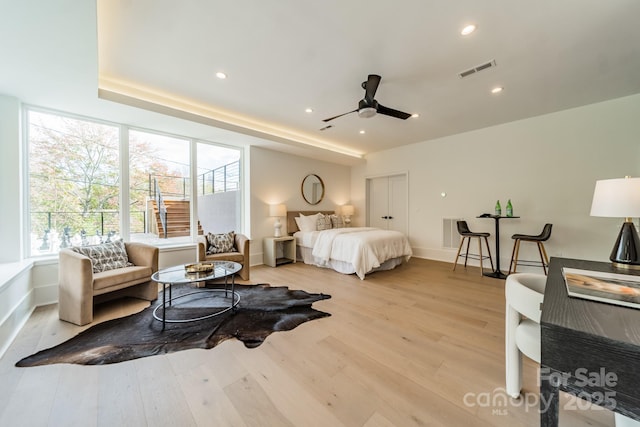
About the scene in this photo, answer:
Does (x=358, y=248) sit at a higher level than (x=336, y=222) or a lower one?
lower

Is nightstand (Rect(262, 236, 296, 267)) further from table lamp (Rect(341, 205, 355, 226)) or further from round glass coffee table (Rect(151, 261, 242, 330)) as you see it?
table lamp (Rect(341, 205, 355, 226))

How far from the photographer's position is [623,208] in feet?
4.84

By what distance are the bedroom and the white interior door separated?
273 millimetres

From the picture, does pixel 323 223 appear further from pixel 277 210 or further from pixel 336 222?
pixel 277 210

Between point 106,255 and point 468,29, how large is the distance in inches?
180

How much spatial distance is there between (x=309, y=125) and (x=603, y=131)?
459 centimetres

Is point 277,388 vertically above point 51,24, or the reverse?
point 51,24

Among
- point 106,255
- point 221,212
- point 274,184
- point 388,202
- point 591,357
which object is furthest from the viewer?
point 388,202

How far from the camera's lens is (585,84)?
3072 mm

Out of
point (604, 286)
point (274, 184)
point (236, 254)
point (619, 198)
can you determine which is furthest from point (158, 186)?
point (619, 198)

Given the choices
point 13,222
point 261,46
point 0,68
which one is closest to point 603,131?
point 261,46

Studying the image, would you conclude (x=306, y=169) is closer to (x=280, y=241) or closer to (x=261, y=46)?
(x=280, y=241)

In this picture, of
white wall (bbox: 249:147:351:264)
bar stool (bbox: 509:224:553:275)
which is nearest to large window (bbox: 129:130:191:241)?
white wall (bbox: 249:147:351:264)

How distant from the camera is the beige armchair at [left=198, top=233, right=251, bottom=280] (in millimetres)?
3641
